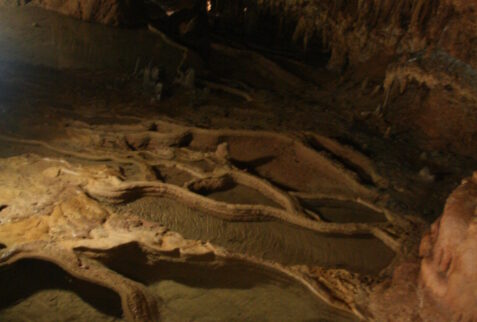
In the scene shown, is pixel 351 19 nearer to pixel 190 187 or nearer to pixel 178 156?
pixel 178 156

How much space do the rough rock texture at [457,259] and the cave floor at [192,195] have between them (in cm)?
62

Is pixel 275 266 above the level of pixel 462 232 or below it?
below

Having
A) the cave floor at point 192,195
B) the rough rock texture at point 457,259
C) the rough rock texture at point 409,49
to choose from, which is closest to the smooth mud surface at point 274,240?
the cave floor at point 192,195

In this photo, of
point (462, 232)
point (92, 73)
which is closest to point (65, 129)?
point (92, 73)

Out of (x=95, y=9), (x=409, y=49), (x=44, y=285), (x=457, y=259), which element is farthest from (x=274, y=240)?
(x=95, y=9)

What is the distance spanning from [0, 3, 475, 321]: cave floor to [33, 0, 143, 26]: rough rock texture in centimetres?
67

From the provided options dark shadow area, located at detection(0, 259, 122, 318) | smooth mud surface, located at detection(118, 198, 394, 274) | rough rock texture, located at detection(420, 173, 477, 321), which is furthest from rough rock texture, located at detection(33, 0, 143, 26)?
rough rock texture, located at detection(420, 173, 477, 321)

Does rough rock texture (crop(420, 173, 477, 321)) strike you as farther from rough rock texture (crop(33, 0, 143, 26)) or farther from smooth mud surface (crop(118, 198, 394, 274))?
rough rock texture (crop(33, 0, 143, 26))

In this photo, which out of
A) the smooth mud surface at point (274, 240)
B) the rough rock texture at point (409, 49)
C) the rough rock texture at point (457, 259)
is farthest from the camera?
the rough rock texture at point (409, 49)

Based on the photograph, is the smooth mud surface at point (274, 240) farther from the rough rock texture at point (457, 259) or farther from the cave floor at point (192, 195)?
the rough rock texture at point (457, 259)

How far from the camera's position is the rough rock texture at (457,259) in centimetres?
284

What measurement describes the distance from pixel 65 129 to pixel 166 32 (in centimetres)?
452

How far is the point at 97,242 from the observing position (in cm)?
372

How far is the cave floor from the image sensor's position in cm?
347
